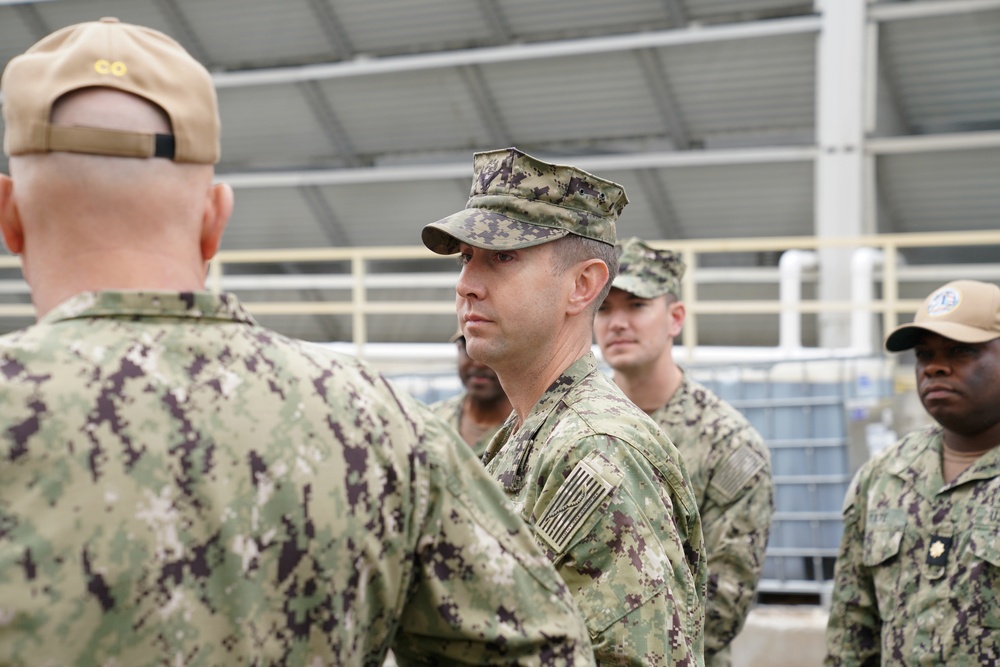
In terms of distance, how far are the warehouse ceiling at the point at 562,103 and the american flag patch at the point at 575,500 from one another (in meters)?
9.13

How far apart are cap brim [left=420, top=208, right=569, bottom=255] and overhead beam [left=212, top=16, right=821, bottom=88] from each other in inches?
342

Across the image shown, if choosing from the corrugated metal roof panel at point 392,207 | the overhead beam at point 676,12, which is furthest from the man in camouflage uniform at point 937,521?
the corrugated metal roof panel at point 392,207

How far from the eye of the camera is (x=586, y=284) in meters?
2.30

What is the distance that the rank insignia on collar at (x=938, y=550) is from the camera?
310 cm

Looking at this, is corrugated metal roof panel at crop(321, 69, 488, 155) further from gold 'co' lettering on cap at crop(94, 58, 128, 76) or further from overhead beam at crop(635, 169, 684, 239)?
gold 'co' lettering on cap at crop(94, 58, 128, 76)

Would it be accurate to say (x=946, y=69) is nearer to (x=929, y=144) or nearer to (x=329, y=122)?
(x=929, y=144)

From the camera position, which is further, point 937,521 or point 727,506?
point 727,506

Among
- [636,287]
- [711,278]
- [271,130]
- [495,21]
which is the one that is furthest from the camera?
[271,130]

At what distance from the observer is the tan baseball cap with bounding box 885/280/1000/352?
323 cm

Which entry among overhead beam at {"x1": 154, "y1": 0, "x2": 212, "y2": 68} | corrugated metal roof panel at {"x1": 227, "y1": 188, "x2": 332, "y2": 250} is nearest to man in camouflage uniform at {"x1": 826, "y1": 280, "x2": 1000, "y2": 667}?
corrugated metal roof panel at {"x1": 227, "y1": 188, "x2": 332, "y2": 250}

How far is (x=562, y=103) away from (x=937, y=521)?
29.3 feet

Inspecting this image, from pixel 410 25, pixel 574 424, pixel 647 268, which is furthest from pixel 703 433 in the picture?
pixel 410 25

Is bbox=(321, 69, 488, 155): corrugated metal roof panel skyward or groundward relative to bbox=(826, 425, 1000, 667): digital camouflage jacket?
skyward

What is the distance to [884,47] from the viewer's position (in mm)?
10266
